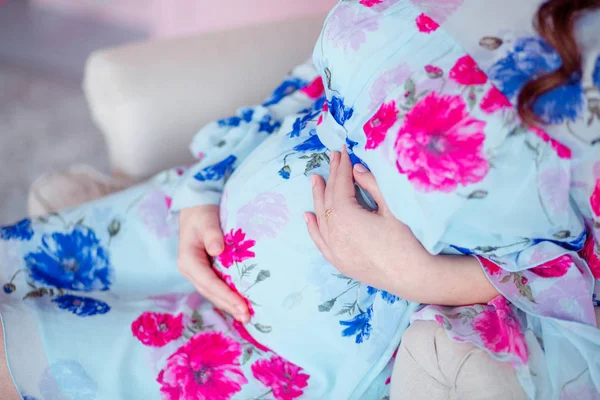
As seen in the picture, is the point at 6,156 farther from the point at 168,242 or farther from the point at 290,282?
the point at 290,282

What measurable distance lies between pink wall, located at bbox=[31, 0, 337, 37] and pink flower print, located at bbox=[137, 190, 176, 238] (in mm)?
805

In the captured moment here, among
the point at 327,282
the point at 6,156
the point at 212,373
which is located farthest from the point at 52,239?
the point at 6,156

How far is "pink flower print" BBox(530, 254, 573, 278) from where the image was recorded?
2.24 feet

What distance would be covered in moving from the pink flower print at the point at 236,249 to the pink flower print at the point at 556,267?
38 cm

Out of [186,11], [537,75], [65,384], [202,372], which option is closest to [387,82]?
[537,75]

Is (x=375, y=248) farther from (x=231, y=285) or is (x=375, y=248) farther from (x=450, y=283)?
(x=231, y=285)

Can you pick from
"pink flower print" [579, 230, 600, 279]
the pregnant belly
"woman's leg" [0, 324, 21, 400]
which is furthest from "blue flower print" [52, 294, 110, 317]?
"pink flower print" [579, 230, 600, 279]

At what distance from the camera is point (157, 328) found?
83 cm

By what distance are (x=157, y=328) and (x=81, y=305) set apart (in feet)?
0.40

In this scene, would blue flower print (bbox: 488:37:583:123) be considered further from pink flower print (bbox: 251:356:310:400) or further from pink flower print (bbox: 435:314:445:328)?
pink flower print (bbox: 251:356:310:400)

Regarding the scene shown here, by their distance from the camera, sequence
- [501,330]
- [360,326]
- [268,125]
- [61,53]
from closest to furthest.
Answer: [501,330], [360,326], [268,125], [61,53]

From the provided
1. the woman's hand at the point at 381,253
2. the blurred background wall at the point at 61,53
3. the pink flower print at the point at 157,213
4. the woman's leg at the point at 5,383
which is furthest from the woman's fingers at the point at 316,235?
the blurred background wall at the point at 61,53

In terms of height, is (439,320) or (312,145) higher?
(312,145)

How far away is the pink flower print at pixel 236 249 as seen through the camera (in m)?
0.80
